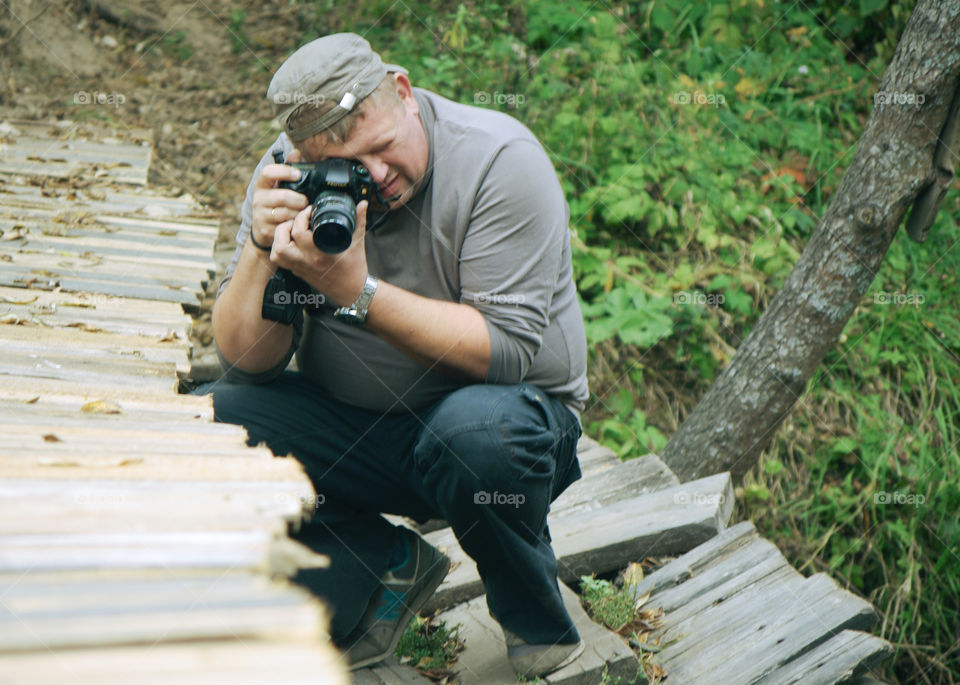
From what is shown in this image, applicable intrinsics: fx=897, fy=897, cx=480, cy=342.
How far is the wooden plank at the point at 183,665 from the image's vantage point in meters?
0.69

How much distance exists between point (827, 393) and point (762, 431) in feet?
2.36

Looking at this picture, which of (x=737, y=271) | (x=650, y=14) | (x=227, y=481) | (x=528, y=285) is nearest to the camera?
(x=227, y=481)

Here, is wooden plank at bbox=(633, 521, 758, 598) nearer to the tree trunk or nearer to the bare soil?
the tree trunk

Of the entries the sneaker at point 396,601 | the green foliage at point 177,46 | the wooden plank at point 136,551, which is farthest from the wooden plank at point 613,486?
the green foliage at point 177,46

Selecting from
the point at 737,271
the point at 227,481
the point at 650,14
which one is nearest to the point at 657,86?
the point at 650,14

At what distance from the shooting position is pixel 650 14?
210 inches

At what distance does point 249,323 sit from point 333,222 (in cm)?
46

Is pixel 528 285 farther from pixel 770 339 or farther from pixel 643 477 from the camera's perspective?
pixel 770 339

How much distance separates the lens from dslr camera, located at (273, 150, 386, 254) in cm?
197

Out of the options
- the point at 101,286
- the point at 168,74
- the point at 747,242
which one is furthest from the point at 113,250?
the point at 168,74

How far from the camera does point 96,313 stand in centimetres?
235

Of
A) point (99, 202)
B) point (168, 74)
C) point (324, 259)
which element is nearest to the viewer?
point (324, 259)

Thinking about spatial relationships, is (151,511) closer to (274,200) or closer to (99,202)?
(274,200)

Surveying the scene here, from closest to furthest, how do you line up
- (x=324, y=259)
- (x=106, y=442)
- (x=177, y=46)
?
(x=106, y=442)
(x=324, y=259)
(x=177, y=46)
